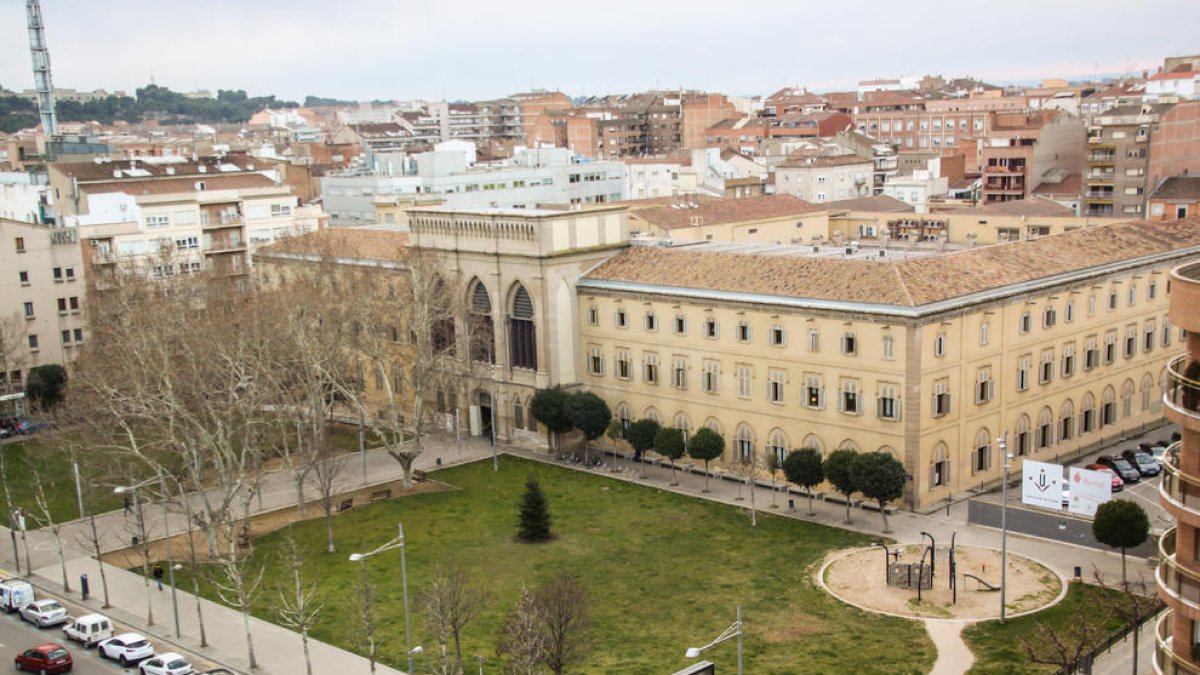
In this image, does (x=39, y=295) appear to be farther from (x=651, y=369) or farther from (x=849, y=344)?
(x=849, y=344)

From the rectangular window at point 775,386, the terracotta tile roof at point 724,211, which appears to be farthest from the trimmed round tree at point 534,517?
the terracotta tile roof at point 724,211

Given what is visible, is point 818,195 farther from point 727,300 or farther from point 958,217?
point 727,300

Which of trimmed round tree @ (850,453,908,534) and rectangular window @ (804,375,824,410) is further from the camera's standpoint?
rectangular window @ (804,375,824,410)

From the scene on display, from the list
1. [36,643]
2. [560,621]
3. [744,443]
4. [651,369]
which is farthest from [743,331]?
[36,643]

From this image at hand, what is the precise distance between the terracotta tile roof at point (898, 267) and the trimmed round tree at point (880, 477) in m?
7.35

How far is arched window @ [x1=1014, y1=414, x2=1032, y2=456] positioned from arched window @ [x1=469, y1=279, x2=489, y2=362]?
99.6ft

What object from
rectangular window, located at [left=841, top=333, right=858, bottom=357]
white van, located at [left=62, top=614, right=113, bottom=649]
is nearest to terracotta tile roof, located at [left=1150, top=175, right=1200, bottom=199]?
rectangular window, located at [left=841, top=333, right=858, bottom=357]

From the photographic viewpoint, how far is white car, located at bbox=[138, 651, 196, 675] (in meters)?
41.5

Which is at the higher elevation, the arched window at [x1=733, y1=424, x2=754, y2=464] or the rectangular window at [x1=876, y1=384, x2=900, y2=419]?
the rectangular window at [x1=876, y1=384, x2=900, y2=419]

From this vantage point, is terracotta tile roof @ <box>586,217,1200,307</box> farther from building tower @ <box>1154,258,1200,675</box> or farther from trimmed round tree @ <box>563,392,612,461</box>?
building tower @ <box>1154,258,1200,675</box>

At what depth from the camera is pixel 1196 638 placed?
90.1 feet

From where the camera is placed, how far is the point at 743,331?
6312cm

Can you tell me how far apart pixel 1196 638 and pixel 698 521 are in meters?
30.9

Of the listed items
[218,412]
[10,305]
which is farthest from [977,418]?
[10,305]
